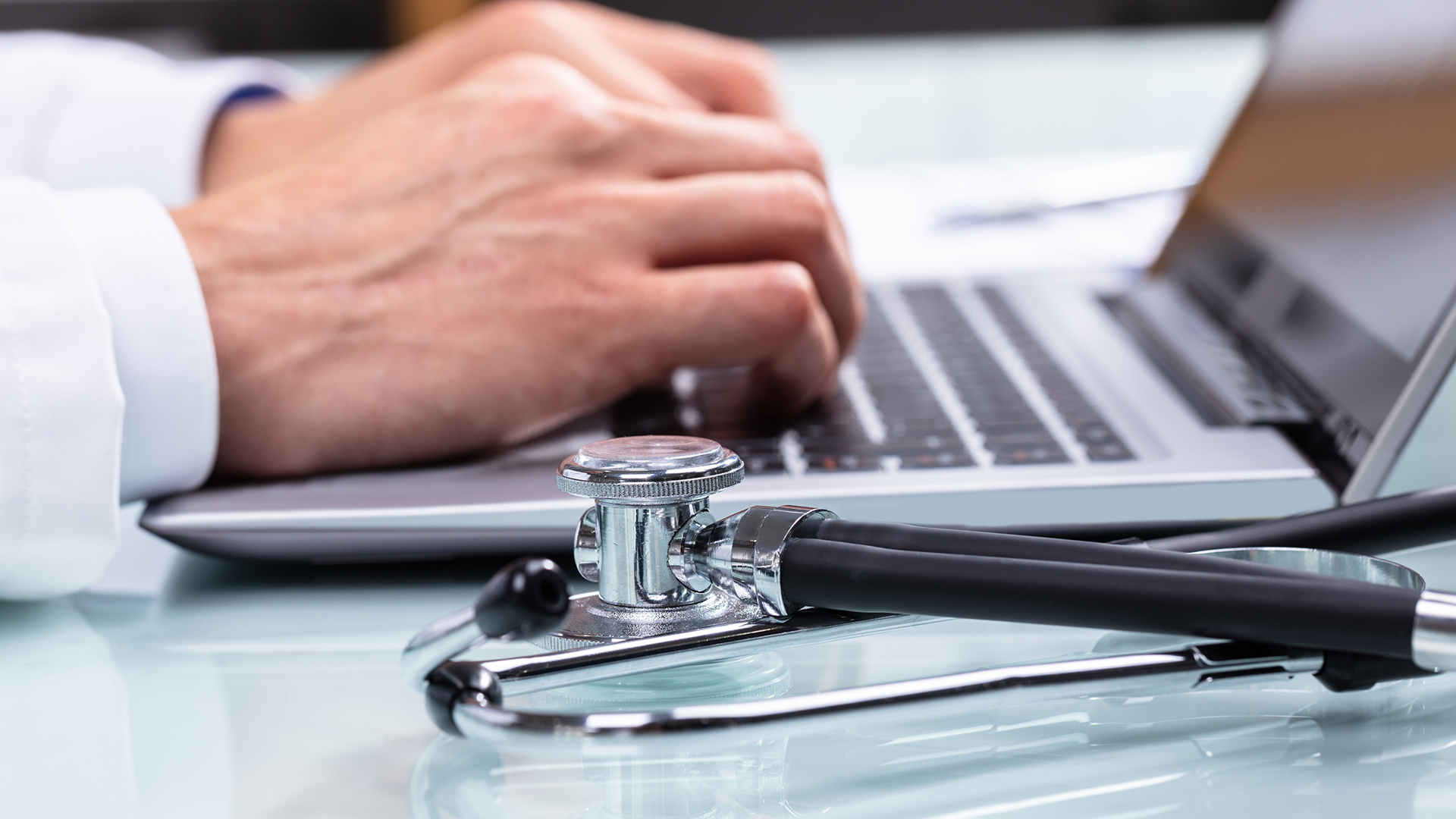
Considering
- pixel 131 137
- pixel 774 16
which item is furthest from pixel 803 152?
pixel 774 16

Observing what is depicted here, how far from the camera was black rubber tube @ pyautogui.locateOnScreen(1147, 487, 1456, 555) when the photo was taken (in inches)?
10.3

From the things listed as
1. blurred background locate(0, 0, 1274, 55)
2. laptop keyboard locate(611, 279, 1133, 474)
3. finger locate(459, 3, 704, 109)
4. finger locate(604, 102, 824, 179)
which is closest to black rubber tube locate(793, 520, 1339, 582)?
laptop keyboard locate(611, 279, 1133, 474)

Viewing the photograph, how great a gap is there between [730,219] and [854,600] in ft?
0.76

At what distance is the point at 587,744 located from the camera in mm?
193

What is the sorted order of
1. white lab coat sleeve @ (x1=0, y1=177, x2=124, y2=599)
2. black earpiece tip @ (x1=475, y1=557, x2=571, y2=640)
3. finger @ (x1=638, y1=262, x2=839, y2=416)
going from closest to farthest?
black earpiece tip @ (x1=475, y1=557, x2=571, y2=640) < white lab coat sleeve @ (x1=0, y1=177, x2=124, y2=599) < finger @ (x1=638, y1=262, x2=839, y2=416)

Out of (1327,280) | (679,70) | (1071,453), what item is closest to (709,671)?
(1071,453)

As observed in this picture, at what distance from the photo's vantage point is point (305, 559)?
334mm

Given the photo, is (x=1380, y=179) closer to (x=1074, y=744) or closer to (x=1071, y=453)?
(x=1071, y=453)

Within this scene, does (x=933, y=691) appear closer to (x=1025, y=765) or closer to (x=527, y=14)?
(x=1025, y=765)

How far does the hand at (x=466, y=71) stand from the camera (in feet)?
2.30

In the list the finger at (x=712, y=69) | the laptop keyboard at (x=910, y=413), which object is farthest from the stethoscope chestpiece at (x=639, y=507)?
the finger at (x=712, y=69)

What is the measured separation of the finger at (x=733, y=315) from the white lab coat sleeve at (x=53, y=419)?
0.53 feet

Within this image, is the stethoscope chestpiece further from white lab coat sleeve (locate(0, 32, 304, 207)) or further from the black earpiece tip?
white lab coat sleeve (locate(0, 32, 304, 207))

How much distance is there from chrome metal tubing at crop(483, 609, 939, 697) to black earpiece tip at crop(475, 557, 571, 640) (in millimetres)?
29
